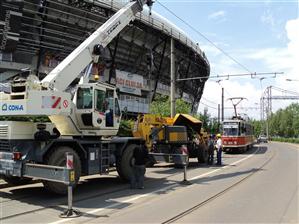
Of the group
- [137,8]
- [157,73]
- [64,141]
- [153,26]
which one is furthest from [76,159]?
[157,73]

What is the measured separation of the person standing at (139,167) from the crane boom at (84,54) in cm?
331

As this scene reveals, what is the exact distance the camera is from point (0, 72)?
38.5 meters

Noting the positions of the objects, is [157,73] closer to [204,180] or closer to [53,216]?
[204,180]

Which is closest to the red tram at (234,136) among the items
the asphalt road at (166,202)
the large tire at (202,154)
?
the large tire at (202,154)

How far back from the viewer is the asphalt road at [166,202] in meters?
10.0

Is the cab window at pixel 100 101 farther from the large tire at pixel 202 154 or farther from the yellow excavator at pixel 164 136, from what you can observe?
the large tire at pixel 202 154

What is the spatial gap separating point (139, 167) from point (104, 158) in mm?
1209

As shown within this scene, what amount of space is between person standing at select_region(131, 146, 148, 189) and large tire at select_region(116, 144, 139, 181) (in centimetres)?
77

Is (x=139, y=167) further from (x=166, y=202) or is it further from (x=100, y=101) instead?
(x=166, y=202)

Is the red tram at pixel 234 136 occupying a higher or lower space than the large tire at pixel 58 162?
higher

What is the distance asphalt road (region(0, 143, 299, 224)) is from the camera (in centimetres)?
1005

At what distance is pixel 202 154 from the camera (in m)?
25.9

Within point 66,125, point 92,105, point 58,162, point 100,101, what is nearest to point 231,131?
point 100,101

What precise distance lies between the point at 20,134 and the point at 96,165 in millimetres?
2780
